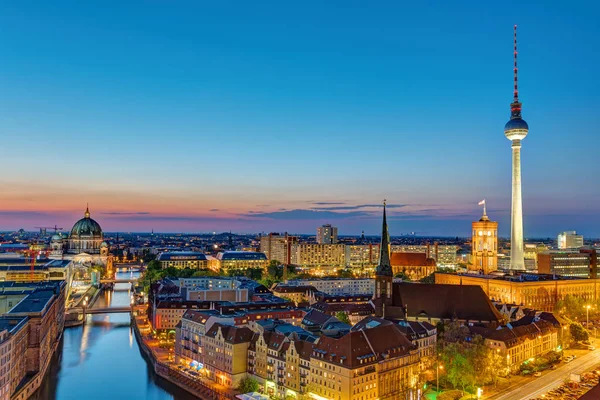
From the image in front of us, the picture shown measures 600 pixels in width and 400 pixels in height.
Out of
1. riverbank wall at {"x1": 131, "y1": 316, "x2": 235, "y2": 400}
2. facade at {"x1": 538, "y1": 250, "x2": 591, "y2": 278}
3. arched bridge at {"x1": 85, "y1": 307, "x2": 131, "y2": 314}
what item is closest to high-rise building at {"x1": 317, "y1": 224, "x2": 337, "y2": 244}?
facade at {"x1": 538, "y1": 250, "x2": 591, "y2": 278}

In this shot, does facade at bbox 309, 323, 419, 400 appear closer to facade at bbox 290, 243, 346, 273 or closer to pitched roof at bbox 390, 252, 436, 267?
pitched roof at bbox 390, 252, 436, 267

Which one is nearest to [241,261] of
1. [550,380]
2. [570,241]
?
[550,380]

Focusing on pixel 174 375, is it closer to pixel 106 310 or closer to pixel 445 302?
pixel 445 302

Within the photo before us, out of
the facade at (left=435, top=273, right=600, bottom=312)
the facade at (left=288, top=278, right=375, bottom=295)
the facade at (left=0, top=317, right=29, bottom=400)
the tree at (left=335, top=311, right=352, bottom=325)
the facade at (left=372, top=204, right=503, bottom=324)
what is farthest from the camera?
the facade at (left=288, top=278, right=375, bottom=295)

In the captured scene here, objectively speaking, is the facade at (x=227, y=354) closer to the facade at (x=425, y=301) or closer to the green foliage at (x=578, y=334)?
the facade at (x=425, y=301)

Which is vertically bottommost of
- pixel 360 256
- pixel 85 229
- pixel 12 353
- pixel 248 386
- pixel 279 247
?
pixel 248 386
